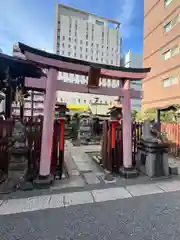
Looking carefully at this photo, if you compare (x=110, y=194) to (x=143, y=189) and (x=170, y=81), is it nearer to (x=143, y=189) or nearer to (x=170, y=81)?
(x=143, y=189)

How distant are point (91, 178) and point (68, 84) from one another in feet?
8.48

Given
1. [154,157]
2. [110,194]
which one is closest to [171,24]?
[154,157]

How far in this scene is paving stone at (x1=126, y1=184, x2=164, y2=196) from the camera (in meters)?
3.29

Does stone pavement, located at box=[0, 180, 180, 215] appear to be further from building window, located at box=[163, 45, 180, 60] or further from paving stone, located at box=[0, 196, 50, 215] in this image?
building window, located at box=[163, 45, 180, 60]

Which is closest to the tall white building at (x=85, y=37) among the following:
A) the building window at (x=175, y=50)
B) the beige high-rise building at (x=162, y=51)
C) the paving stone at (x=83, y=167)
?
the beige high-rise building at (x=162, y=51)

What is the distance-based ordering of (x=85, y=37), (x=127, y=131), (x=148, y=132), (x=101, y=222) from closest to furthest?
1. (x=101, y=222)
2. (x=127, y=131)
3. (x=148, y=132)
4. (x=85, y=37)

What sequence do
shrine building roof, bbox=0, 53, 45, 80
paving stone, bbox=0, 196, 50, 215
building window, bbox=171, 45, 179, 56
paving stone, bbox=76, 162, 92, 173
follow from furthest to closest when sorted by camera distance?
1. building window, bbox=171, 45, 179, 56
2. paving stone, bbox=76, 162, 92, 173
3. shrine building roof, bbox=0, 53, 45, 80
4. paving stone, bbox=0, 196, 50, 215

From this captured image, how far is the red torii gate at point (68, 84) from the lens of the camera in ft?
11.3

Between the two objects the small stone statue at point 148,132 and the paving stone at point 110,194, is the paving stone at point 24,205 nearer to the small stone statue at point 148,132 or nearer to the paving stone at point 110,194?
the paving stone at point 110,194

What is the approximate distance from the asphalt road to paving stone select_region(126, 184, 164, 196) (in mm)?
393

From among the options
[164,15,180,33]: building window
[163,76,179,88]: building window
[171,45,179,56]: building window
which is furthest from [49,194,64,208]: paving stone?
[164,15,180,33]: building window

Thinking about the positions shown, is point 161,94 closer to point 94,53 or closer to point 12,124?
point 12,124

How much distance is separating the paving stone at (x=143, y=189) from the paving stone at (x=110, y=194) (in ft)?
0.52

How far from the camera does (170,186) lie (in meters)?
3.62
